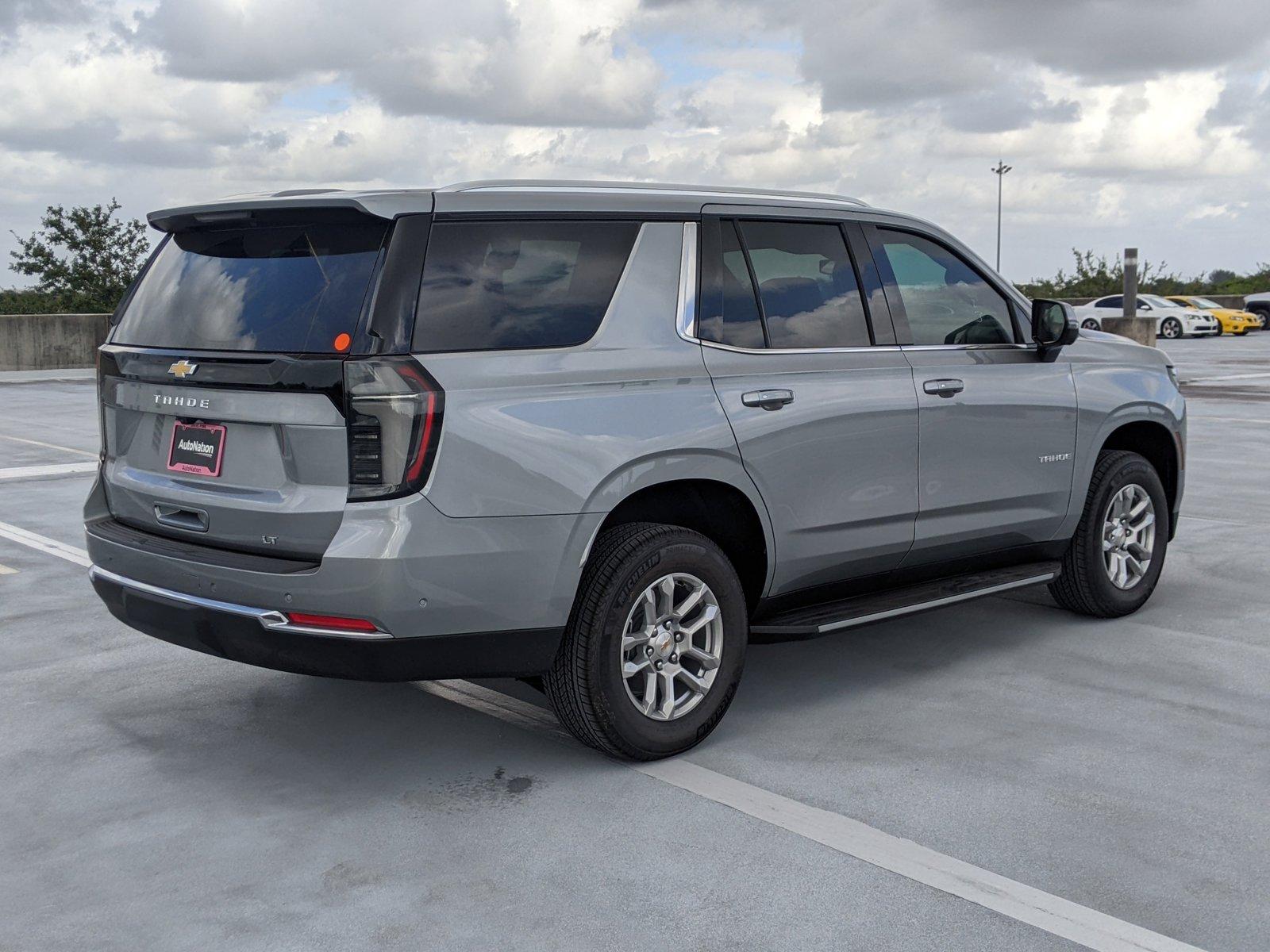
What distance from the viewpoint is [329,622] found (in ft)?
13.5

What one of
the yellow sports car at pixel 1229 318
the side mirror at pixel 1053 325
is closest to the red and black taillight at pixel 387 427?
the side mirror at pixel 1053 325

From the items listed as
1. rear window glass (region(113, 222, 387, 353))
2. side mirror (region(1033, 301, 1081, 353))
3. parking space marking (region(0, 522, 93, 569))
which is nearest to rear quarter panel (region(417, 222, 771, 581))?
rear window glass (region(113, 222, 387, 353))

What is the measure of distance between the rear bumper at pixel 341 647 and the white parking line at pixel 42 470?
8.23 m

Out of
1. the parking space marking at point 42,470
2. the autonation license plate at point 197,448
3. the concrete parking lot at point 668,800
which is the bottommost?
the concrete parking lot at point 668,800

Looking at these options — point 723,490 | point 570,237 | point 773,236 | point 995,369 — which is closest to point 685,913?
point 723,490

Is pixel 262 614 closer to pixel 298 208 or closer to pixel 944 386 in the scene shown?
pixel 298 208

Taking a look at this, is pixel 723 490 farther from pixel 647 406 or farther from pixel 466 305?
pixel 466 305

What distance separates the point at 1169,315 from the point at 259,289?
1656 inches

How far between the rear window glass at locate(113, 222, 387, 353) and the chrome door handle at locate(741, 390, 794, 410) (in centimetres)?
140

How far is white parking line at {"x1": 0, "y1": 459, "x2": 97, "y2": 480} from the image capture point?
11.9m

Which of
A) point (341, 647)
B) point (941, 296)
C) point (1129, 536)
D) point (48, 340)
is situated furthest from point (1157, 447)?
point (48, 340)

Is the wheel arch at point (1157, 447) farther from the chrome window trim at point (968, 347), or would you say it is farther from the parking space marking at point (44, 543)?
the parking space marking at point (44, 543)

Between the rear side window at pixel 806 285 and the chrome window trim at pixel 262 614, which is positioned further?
the rear side window at pixel 806 285

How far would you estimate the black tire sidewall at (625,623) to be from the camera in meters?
4.44
